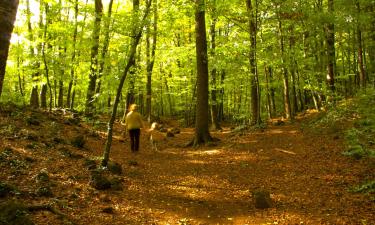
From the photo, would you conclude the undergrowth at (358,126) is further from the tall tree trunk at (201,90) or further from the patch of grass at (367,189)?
the tall tree trunk at (201,90)

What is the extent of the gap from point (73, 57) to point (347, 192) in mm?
15189

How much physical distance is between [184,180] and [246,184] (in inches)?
68.4

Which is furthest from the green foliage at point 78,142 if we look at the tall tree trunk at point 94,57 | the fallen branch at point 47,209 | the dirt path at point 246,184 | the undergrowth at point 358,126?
the undergrowth at point 358,126

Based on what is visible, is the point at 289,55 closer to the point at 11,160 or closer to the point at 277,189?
the point at 277,189

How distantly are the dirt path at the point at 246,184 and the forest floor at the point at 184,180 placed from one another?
2 centimetres

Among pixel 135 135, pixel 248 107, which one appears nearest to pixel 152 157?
pixel 135 135

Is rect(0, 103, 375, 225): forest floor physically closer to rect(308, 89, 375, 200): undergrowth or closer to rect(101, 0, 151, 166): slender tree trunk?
rect(308, 89, 375, 200): undergrowth

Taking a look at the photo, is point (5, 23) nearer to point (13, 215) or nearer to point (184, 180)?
point (13, 215)

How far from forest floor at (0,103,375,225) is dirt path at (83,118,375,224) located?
2cm

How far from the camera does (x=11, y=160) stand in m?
7.83

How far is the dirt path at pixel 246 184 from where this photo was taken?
21.2ft

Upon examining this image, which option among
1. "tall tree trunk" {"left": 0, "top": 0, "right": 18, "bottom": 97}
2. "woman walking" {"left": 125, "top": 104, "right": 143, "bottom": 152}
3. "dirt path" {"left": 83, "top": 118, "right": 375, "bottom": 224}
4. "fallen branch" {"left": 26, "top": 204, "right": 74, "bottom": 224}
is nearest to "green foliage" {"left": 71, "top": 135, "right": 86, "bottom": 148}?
"dirt path" {"left": 83, "top": 118, "right": 375, "bottom": 224}

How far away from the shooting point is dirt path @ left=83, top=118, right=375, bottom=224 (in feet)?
21.2

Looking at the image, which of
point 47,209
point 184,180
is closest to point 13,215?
point 47,209
